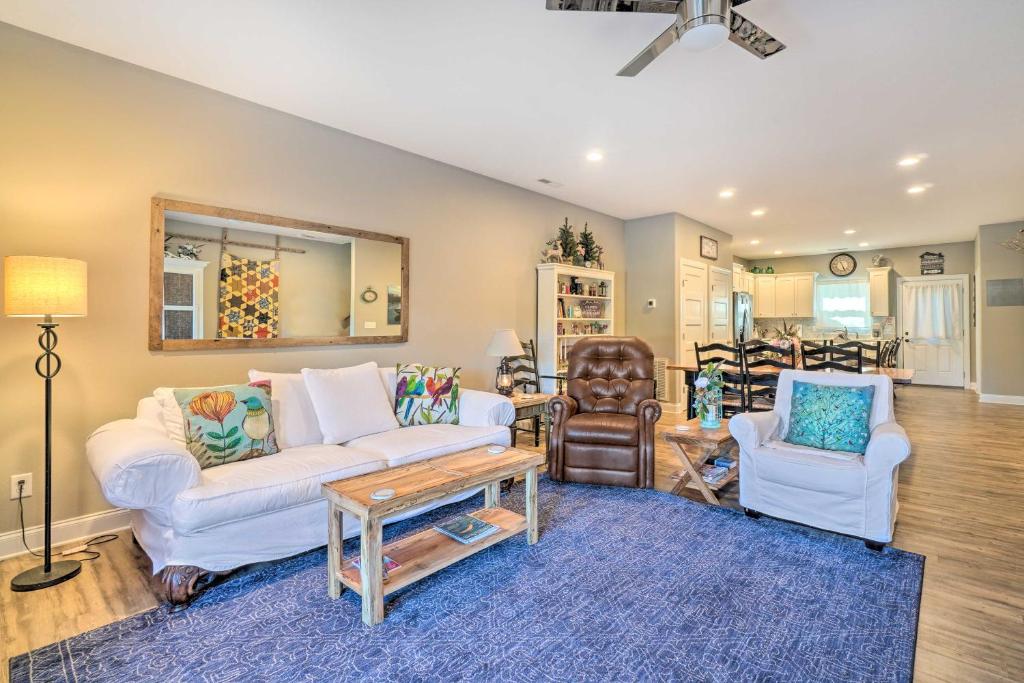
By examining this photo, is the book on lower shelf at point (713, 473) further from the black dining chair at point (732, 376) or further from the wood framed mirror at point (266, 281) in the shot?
the wood framed mirror at point (266, 281)

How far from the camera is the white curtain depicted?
8.98 metres

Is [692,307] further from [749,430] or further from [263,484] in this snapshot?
[263,484]

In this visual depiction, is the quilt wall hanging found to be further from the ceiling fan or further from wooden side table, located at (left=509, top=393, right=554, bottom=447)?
the ceiling fan

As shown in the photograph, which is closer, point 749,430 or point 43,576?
point 43,576

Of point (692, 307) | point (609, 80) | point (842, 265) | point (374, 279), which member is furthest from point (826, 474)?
point (842, 265)

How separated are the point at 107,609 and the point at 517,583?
175 cm

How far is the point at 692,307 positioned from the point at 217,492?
6.34 metres

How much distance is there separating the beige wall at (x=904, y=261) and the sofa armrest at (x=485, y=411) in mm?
9363

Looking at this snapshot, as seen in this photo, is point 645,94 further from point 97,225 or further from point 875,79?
point 97,225

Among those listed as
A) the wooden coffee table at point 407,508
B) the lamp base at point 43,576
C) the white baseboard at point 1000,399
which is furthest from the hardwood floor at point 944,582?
the white baseboard at point 1000,399

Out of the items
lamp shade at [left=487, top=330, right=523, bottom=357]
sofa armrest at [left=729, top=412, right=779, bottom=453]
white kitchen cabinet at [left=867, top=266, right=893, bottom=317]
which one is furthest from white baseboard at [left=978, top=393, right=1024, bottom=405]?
lamp shade at [left=487, top=330, right=523, bottom=357]

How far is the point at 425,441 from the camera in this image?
309 cm

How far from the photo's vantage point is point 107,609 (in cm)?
207

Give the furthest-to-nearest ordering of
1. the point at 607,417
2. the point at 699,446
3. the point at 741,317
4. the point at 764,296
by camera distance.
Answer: the point at 764,296 → the point at 741,317 → the point at 607,417 → the point at 699,446
